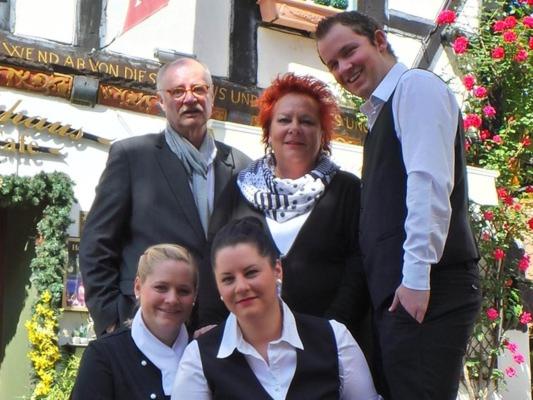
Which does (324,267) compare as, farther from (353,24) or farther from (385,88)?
(353,24)

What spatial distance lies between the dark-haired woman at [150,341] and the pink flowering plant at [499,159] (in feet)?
18.4

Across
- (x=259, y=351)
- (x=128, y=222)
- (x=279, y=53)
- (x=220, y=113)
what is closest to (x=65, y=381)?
(x=220, y=113)

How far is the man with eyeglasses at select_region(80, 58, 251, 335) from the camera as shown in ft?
10.4

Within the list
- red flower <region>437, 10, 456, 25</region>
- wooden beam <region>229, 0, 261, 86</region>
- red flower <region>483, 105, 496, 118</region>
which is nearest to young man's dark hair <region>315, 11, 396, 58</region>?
wooden beam <region>229, 0, 261, 86</region>

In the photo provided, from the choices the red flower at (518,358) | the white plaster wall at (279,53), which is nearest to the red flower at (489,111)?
the white plaster wall at (279,53)

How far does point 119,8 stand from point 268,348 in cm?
476

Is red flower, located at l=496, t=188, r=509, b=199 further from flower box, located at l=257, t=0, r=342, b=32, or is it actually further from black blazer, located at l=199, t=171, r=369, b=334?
black blazer, located at l=199, t=171, r=369, b=334

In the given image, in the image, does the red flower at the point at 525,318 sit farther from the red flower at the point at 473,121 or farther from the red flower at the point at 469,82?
the red flower at the point at 469,82

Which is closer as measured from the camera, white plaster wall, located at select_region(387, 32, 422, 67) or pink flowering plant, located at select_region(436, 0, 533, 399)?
pink flowering plant, located at select_region(436, 0, 533, 399)

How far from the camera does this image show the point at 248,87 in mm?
7617

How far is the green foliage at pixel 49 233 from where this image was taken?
6.52m

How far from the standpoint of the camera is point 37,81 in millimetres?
6594

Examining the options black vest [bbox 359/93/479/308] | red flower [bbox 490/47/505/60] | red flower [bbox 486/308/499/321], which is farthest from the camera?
red flower [bbox 490/47/505/60]

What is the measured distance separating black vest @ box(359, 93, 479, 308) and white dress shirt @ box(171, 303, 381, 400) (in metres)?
0.18
